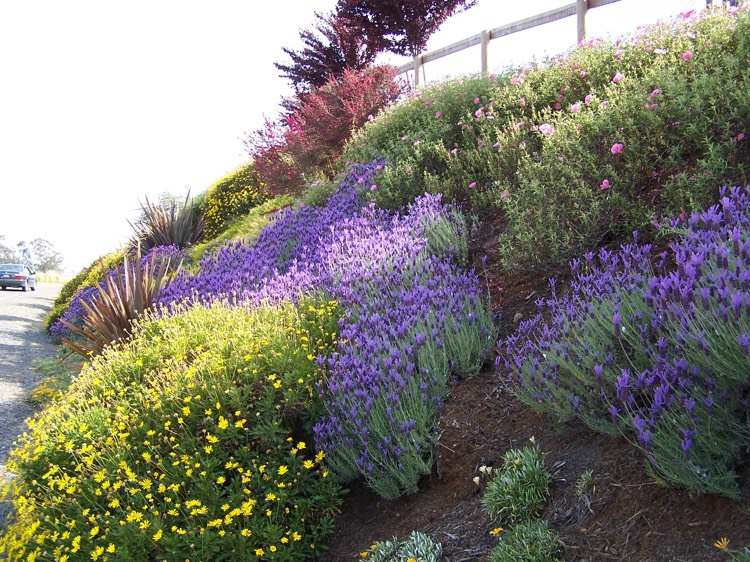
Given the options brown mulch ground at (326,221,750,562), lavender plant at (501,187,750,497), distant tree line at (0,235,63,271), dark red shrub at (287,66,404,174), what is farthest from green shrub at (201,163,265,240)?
distant tree line at (0,235,63,271)

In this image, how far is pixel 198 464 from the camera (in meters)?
3.61

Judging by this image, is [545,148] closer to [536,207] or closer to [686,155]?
[536,207]

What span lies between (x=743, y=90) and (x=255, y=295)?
13.0 feet

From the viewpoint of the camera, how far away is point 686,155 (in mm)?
4766

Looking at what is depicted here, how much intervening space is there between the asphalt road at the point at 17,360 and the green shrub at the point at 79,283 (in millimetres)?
434

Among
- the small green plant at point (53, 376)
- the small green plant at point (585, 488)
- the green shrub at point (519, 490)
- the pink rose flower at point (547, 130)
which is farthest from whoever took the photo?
the small green plant at point (53, 376)

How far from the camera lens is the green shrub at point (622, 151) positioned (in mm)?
4293

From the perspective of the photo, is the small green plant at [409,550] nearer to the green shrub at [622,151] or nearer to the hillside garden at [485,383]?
the hillside garden at [485,383]

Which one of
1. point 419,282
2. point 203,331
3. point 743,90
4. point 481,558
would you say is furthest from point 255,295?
point 743,90

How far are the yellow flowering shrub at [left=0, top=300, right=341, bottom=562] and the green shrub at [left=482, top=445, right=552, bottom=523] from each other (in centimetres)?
108

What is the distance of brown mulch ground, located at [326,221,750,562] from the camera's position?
91.1 inches

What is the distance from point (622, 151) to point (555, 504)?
2856mm

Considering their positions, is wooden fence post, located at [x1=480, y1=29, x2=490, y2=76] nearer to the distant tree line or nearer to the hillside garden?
the hillside garden

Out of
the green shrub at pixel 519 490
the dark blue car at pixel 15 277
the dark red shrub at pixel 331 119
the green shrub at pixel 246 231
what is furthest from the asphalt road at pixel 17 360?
the dark blue car at pixel 15 277
